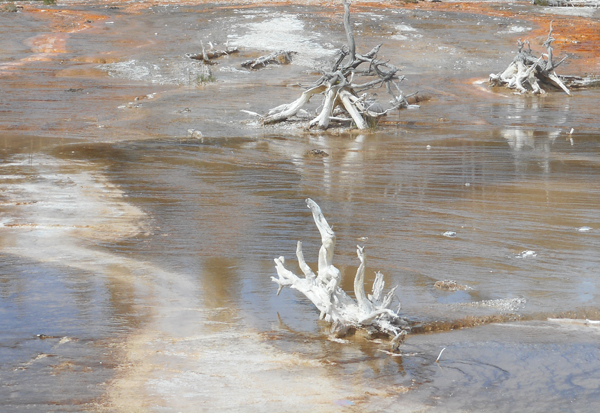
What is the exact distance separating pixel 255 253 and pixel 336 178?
3.68 m

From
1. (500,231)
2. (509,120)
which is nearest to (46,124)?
(509,120)

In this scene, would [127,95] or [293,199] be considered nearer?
[293,199]

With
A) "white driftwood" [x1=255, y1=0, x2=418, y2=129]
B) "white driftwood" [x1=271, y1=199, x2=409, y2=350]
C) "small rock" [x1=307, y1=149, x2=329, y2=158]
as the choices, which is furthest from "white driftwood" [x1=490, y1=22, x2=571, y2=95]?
"white driftwood" [x1=271, y1=199, x2=409, y2=350]

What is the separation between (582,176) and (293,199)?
424cm

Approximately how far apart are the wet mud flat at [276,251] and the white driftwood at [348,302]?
0.40 feet

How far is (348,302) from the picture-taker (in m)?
5.56

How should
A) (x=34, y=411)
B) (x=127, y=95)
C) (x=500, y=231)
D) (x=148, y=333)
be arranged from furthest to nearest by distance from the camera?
(x=127, y=95)
(x=500, y=231)
(x=148, y=333)
(x=34, y=411)

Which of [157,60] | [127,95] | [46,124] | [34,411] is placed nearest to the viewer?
[34,411]

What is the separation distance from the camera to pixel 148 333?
17.8 feet

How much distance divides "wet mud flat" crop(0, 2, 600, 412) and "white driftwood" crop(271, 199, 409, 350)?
122 mm

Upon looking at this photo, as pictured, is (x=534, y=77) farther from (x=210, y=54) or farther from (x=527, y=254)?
(x=527, y=254)

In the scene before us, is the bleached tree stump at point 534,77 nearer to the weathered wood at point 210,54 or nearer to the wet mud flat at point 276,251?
the wet mud flat at point 276,251

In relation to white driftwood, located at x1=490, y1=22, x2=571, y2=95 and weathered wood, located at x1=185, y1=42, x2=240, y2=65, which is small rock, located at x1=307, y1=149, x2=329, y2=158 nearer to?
white driftwood, located at x1=490, y1=22, x2=571, y2=95

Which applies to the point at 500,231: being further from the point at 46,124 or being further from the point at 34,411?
the point at 46,124
